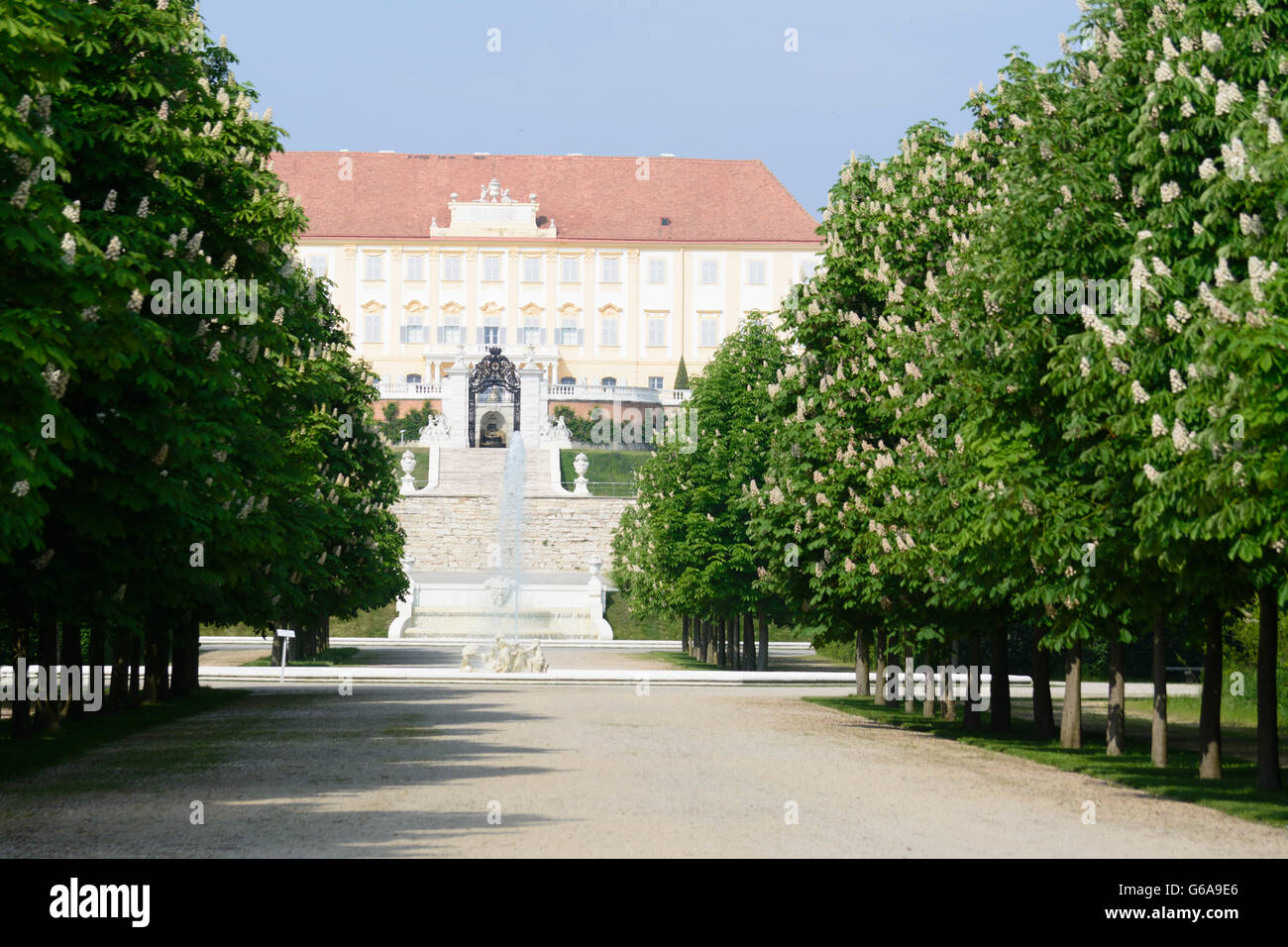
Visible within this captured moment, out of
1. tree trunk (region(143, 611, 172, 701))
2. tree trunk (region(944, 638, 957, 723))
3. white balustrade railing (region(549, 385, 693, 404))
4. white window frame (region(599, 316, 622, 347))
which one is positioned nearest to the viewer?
tree trunk (region(944, 638, 957, 723))

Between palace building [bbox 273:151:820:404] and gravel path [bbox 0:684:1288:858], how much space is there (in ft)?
326

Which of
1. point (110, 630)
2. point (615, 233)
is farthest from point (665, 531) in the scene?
point (615, 233)

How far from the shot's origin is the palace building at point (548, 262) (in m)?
126

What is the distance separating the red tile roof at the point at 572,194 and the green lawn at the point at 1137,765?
97.2 meters

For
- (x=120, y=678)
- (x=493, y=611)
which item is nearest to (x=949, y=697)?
(x=120, y=678)

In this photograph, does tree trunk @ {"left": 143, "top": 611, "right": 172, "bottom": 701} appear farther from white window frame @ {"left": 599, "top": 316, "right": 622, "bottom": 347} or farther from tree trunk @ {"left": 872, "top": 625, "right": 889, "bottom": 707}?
white window frame @ {"left": 599, "top": 316, "right": 622, "bottom": 347}

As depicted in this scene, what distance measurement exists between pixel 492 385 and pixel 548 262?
22.0 meters

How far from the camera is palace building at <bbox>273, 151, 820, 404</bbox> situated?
12588 centimetres

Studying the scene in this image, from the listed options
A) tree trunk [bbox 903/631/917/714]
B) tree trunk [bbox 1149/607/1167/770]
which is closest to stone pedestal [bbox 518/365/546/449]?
tree trunk [bbox 903/631/917/714]

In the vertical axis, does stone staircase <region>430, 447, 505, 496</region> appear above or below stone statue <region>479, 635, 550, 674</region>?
above

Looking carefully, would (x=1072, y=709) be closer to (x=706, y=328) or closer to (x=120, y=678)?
(x=120, y=678)

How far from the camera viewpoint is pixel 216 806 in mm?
15992

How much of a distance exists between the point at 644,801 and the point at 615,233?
112543 millimetres

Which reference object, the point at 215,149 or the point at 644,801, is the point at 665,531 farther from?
the point at 644,801
